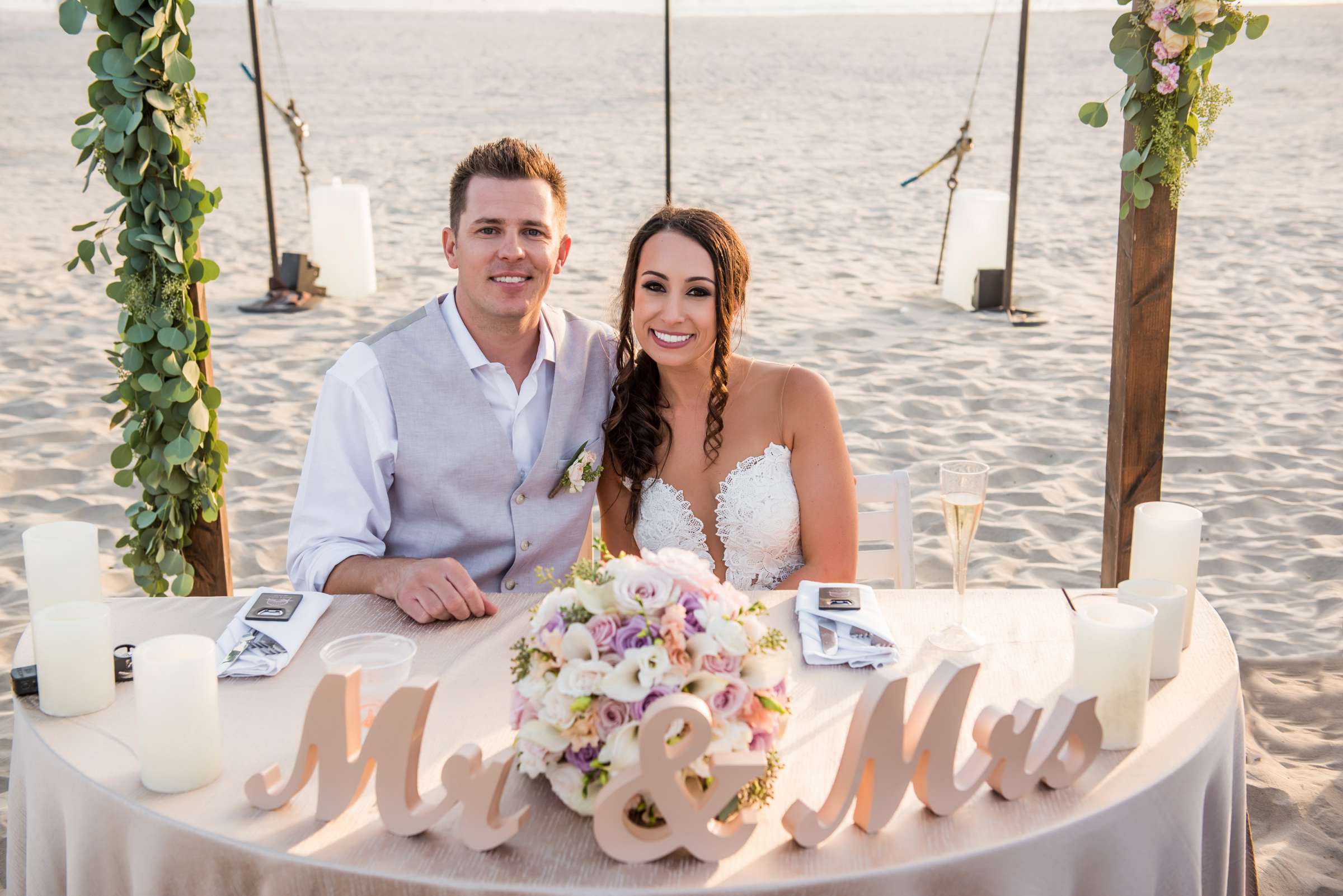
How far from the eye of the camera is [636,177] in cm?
1253

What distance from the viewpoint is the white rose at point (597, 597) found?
1384 mm

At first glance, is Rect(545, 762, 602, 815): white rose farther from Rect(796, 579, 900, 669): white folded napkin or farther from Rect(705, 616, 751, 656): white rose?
Rect(796, 579, 900, 669): white folded napkin

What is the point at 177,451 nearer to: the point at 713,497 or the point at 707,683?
the point at 713,497

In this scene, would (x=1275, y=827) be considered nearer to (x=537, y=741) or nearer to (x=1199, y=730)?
(x=1199, y=730)

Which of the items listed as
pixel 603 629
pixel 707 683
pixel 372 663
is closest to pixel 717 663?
pixel 707 683

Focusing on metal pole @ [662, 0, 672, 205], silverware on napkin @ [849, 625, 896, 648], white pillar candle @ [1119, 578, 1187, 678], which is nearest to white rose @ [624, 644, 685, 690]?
silverware on napkin @ [849, 625, 896, 648]

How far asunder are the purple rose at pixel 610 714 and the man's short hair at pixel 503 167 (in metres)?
1.58

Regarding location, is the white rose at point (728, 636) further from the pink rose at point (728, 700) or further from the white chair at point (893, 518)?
the white chair at point (893, 518)

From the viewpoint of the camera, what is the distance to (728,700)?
1.37 meters

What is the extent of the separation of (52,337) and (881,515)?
5.48 metres

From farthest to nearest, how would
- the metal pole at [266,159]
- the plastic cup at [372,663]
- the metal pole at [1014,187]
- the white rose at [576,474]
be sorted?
the metal pole at [1014,187]
the metal pole at [266,159]
the white rose at [576,474]
the plastic cup at [372,663]

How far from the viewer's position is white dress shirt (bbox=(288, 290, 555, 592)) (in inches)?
96.1

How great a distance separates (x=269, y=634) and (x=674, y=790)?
90 centimetres

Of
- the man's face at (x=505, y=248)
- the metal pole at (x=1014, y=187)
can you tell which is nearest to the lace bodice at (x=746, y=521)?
the man's face at (x=505, y=248)
